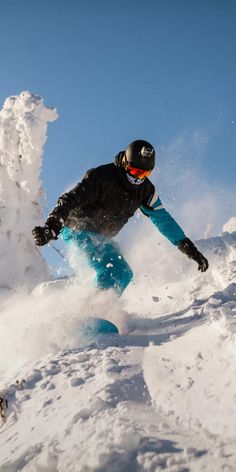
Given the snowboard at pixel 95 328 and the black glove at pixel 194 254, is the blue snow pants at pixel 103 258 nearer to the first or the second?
the black glove at pixel 194 254

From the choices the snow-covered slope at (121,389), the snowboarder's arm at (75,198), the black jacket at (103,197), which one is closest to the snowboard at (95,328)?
the snow-covered slope at (121,389)

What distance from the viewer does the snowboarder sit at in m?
4.65

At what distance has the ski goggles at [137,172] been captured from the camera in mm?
4787

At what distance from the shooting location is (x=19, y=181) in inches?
698

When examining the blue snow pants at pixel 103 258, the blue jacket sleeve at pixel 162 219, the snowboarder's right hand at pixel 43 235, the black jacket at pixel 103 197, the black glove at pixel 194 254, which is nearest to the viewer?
the snowboarder's right hand at pixel 43 235

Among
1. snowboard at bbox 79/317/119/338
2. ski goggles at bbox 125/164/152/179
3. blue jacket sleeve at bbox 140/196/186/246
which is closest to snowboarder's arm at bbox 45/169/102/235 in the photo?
ski goggles at bbox 125/164/152/179

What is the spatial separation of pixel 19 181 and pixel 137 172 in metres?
13.9

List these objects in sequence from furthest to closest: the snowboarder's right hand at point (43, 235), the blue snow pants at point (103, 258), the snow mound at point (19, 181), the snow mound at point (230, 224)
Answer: the snow mound at point (230, 224), the snow mound at point (19, 181), the blue snow pants at point (103, 258), the snowboarder's right hand at point (43, 235)

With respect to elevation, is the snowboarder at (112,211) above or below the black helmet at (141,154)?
below

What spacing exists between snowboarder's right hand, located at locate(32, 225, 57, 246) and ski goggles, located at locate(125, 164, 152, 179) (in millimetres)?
1313

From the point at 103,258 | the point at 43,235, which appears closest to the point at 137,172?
the point at 103,258

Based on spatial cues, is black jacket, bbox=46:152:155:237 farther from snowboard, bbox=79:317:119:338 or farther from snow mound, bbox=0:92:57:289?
snow mound, bbox=0:92:57:289

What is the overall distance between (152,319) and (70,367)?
186 centimetres

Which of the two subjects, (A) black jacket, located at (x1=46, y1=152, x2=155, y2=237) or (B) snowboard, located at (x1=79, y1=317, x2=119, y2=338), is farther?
(A) black jacket, located at (x1=46, y1=152, x2=155, y2=237)
